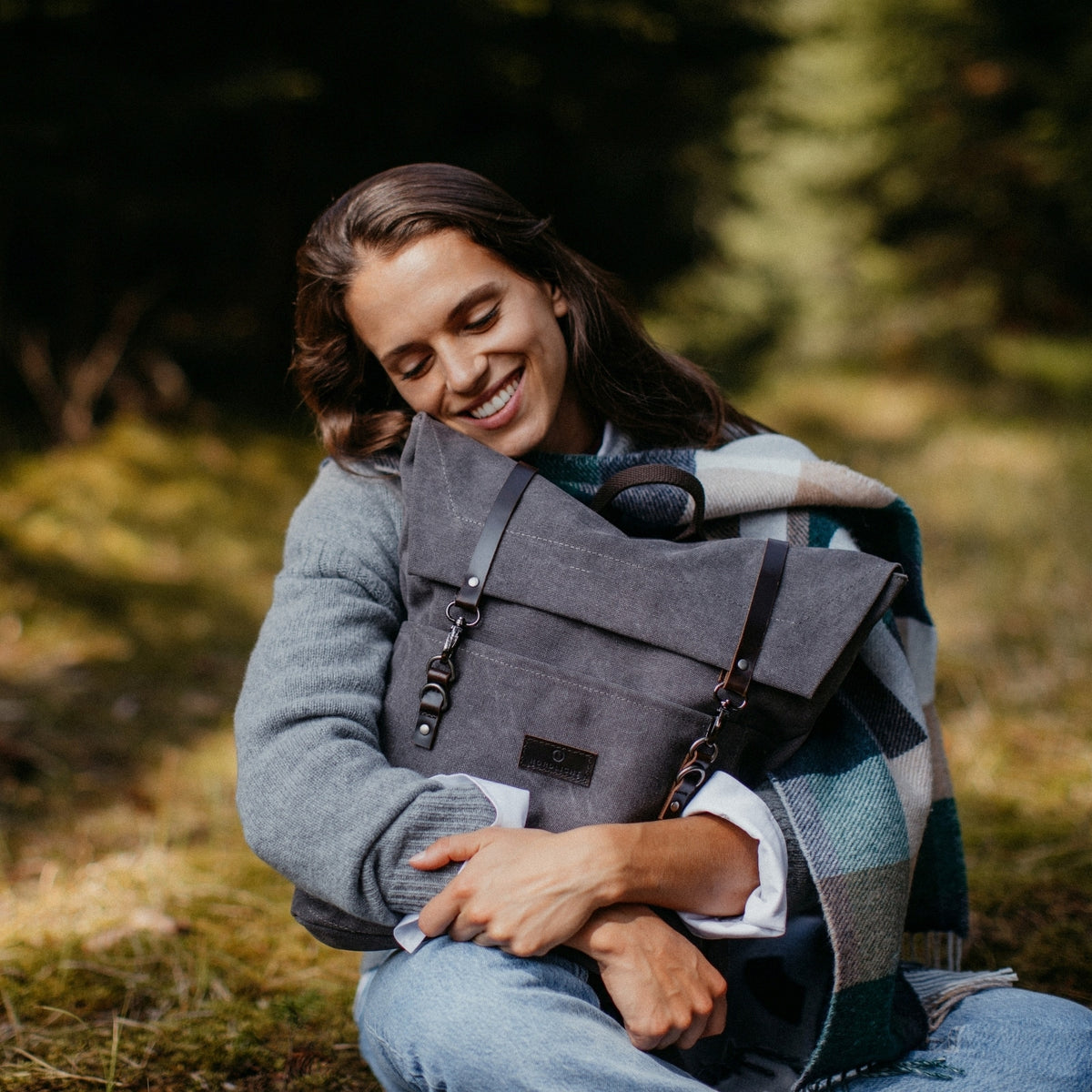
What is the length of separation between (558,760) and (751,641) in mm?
314

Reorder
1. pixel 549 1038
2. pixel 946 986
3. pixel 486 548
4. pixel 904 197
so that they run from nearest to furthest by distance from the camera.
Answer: pixel 549 1038 → pixel 486 548 → pixel 946 986 → pixel 904 197

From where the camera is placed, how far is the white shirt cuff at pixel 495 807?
1.39 m

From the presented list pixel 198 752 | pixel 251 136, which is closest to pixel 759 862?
pixel 198 752

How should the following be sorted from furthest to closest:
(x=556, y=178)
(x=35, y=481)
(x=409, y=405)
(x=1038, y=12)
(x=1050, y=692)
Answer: (x=1038, y=12)
(x=556, y=178)
(x=35, y=481)
(x=1050, y=692)
(x=409, y=405)

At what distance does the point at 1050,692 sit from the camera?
3447 mm

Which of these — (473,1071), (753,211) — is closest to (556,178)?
(753,211)

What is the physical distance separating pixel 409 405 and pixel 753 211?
339 inches

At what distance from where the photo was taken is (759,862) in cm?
143

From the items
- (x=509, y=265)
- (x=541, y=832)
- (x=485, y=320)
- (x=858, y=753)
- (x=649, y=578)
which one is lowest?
(x=541, y=832)

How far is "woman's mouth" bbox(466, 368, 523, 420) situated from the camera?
174 cm

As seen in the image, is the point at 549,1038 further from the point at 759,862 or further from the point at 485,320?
the point at 485,320

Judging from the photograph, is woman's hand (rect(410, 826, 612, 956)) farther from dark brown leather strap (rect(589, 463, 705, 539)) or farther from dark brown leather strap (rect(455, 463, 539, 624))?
dark brown leather strap (rect(589, 463, 705, 539))

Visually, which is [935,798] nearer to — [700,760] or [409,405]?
[700,760]

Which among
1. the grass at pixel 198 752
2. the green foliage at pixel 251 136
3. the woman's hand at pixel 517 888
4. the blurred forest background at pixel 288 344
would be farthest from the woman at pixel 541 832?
the green foliage at pixel 251 136
